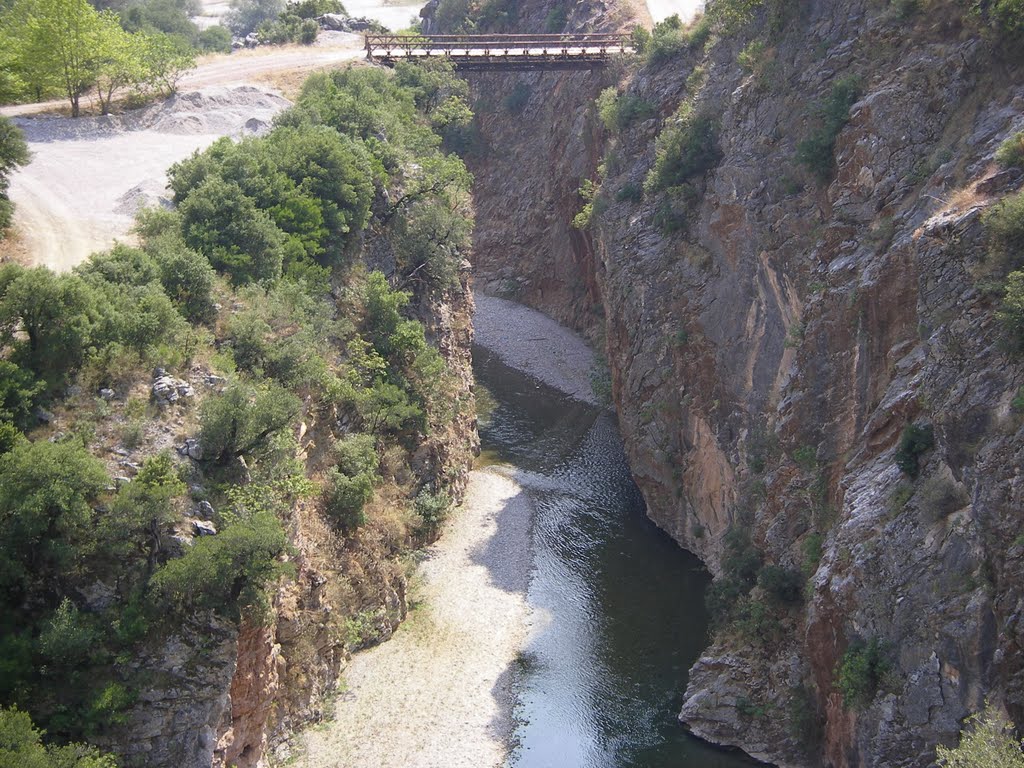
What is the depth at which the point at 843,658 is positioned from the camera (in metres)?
26.0

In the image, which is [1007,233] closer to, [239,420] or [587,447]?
[239,420]

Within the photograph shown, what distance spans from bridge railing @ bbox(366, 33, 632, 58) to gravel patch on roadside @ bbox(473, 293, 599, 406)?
55.2ft

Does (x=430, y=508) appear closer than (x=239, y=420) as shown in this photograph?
No

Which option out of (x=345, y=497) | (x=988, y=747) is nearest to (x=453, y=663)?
(x=345, y=497)

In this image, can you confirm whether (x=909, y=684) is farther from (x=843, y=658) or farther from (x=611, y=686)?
(x=611, y=686)

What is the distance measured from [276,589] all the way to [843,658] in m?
15.2

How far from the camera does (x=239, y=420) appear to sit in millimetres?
Result: 26406

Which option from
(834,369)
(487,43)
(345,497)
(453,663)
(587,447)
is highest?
(487,43)

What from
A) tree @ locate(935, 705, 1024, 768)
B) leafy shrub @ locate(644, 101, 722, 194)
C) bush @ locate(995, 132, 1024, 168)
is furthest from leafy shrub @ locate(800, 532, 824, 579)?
leafy shrub @ locate(644, 101, 722, 194)

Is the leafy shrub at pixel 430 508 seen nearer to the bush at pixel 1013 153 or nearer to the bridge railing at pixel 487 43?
the bush at pixel 1013 153

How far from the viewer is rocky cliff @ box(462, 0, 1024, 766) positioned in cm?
2327

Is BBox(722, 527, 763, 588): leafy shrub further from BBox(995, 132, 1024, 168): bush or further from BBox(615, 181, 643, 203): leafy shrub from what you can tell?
BBox(615, 181, 643, 203): leafy shrub

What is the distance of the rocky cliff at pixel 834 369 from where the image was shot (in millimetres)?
23266

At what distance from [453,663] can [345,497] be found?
6.87 meters
